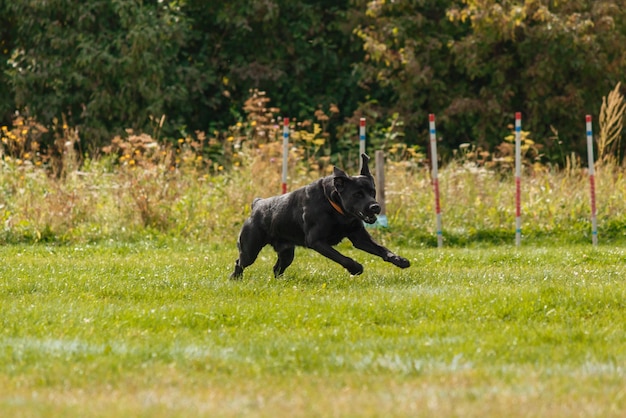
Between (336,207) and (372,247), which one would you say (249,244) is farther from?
(372,247)

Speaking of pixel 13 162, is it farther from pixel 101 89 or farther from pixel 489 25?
pixel 489 25

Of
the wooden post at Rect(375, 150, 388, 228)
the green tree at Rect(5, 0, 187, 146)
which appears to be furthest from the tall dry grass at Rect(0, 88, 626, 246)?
the green tree at Rect(5, 0, 187, 146)

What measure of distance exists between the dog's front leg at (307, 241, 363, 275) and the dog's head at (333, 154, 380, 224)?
1.25 feet

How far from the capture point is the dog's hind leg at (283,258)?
10.1 m

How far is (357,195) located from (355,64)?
16.6m

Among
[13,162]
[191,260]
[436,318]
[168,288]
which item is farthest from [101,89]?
[436,318]

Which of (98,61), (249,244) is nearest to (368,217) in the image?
(249,244)

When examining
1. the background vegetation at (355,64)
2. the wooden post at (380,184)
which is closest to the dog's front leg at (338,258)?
the wooden post at (380,184)

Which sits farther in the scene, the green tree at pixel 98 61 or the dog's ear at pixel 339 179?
the green tree at pixel 98 61

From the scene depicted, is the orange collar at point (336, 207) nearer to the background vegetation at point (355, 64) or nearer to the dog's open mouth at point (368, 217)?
the dog's open mouth at point (368, 217)

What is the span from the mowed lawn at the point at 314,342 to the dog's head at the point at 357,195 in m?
0.60

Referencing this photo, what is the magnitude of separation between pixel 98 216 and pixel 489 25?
36.1 feet

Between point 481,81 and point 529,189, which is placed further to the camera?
point 481,81

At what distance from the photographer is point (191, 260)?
11672mm
